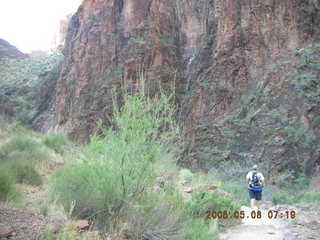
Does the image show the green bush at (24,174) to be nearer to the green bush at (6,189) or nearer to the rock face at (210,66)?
the green bush at (6,189)

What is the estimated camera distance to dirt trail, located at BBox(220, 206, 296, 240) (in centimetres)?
671

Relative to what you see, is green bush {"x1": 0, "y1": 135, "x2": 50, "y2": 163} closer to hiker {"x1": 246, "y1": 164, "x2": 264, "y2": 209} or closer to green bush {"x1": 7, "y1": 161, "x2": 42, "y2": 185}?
green bush {"x1": 7, "y1": 161, "x2": 42, "y2": 185}

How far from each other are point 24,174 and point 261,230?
17.0ft

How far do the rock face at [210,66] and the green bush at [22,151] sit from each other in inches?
126

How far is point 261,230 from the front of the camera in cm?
723

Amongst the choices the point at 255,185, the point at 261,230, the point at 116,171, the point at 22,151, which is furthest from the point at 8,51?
the point at 116,171

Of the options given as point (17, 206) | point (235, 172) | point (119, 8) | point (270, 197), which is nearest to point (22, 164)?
point (17, 206)

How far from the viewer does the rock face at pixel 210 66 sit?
16625 mm

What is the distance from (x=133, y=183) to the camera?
5.43 metres

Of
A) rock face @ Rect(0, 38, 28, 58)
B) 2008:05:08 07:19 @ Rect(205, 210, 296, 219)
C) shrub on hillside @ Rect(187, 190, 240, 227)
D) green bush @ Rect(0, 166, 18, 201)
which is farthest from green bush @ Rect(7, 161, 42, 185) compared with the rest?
rock face @ Rect(0, 38, 28, 58)

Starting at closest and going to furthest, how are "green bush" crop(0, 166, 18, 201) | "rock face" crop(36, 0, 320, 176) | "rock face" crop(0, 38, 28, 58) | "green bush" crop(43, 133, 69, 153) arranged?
"green bush" crop(0, 166, 18, 201), "green bush" crop(43, 133, 69, 153), "rock face" crop(36, 0, 320, 176), "rock face" crop(0, 38, 28, 58)

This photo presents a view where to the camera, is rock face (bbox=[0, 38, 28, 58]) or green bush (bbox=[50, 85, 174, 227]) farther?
rock face (bbox=[0, 38, 28, 58])

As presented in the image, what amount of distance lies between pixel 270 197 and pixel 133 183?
23.9 feet

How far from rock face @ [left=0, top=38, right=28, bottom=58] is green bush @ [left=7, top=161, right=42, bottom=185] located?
59.9 metres
